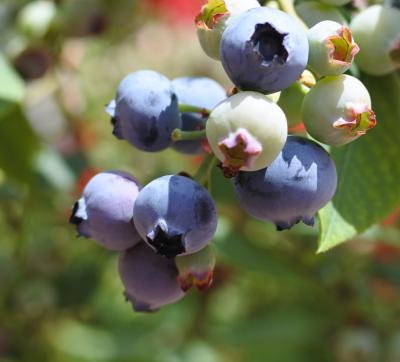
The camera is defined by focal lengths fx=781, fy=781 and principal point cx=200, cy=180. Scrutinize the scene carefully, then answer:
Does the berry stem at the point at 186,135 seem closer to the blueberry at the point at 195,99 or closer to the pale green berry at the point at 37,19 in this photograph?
the blueberry at the point at 195,99

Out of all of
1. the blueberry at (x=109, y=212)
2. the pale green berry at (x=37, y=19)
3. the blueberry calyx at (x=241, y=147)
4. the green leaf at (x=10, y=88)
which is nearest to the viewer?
the blueberry calyx at (x=241, y=147)

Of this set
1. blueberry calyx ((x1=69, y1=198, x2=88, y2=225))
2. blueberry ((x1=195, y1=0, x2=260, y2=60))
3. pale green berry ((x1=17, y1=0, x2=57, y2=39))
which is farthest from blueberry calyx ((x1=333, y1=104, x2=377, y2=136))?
pale green berry ((x1=17, y1=0, x2=57, y2=39))

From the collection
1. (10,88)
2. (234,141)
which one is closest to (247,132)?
(234,141)

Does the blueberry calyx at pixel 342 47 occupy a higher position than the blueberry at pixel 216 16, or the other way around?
the blueberry at pixel 216 16

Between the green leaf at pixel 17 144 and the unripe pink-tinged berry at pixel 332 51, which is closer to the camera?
the unripe pink-tinged berry at pixel 332 51

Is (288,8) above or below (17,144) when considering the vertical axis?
above

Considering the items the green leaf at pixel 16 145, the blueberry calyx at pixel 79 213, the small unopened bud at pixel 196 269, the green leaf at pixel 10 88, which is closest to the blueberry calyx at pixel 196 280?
the small unopened bud at pixel 196 269

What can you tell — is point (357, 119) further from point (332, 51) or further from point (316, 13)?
point (316, 13)
